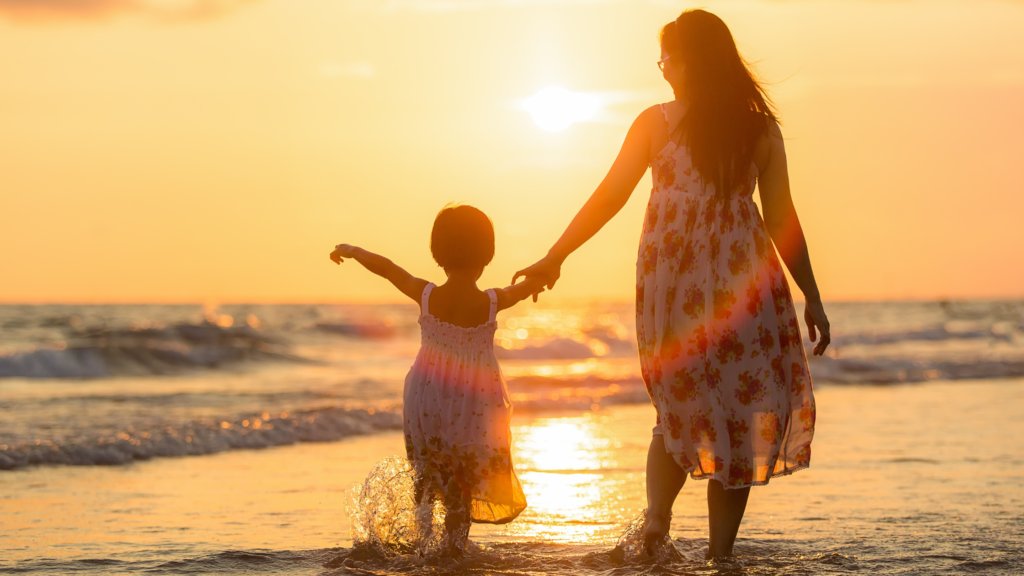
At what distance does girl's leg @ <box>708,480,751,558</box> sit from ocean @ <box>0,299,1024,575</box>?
0.10 m

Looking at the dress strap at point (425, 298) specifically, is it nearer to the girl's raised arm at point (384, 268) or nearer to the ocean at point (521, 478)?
the girl's raised arm at point (384, 268)

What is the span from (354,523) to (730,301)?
75.1 inches

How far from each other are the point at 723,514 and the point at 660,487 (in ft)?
0.79

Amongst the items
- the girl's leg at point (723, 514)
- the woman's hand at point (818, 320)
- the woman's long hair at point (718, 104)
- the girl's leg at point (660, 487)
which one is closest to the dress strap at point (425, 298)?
the girl's leg at point (660, 487)

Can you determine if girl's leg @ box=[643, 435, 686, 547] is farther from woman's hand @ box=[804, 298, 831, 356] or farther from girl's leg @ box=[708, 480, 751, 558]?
woman's hand @ box=[804, 298, 831, 356]

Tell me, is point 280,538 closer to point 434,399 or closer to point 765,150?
point 434,399

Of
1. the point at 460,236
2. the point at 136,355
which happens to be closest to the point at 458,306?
the point at 460,236

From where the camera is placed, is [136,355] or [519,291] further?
[136,355]

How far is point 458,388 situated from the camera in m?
3.77

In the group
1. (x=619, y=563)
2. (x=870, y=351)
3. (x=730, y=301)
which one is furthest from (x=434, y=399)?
(x=870, y=351)

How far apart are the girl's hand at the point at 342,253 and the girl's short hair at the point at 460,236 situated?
330 mm

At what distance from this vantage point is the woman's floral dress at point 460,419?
3766 mm

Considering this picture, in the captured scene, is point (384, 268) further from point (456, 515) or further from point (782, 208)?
point (782, 208)

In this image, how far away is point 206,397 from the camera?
1145 centimetres
